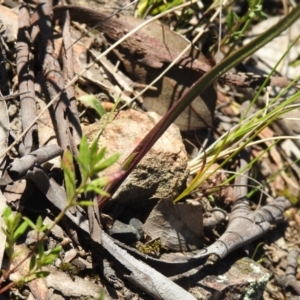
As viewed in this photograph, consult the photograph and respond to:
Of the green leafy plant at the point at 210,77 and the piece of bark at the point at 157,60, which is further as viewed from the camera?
the piece of bark at the point at 157,60

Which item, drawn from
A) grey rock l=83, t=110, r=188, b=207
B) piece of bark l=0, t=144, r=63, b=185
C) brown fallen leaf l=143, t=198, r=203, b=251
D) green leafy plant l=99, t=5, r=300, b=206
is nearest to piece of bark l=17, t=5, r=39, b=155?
piece of bark l=0, t=144, r=63, b=185

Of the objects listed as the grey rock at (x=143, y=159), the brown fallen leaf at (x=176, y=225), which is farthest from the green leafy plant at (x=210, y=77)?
the brown fallen leaf at (x=176, y=225)

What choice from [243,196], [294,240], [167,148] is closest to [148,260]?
Answer: [167,148]

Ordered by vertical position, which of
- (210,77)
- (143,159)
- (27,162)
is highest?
(210,77)

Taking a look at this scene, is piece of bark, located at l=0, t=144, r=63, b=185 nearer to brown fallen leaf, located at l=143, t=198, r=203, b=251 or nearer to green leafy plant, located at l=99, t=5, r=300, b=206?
green leafy plant, located at l=99, t=5, r=300, b=206

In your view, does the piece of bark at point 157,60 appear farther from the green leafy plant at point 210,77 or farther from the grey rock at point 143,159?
the green leafy plant at point 210,77

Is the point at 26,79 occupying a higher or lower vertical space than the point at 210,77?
lower

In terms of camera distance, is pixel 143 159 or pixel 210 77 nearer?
pixel 210 77

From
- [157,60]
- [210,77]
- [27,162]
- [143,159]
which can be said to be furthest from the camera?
[157,60]

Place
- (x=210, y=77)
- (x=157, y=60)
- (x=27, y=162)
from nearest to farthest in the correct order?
(x=210, y=77), (x=27, y=162), (x=157, y=60)

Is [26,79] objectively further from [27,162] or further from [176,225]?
[176,225]

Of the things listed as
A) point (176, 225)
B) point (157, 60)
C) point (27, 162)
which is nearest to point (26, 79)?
point (27, 162)
